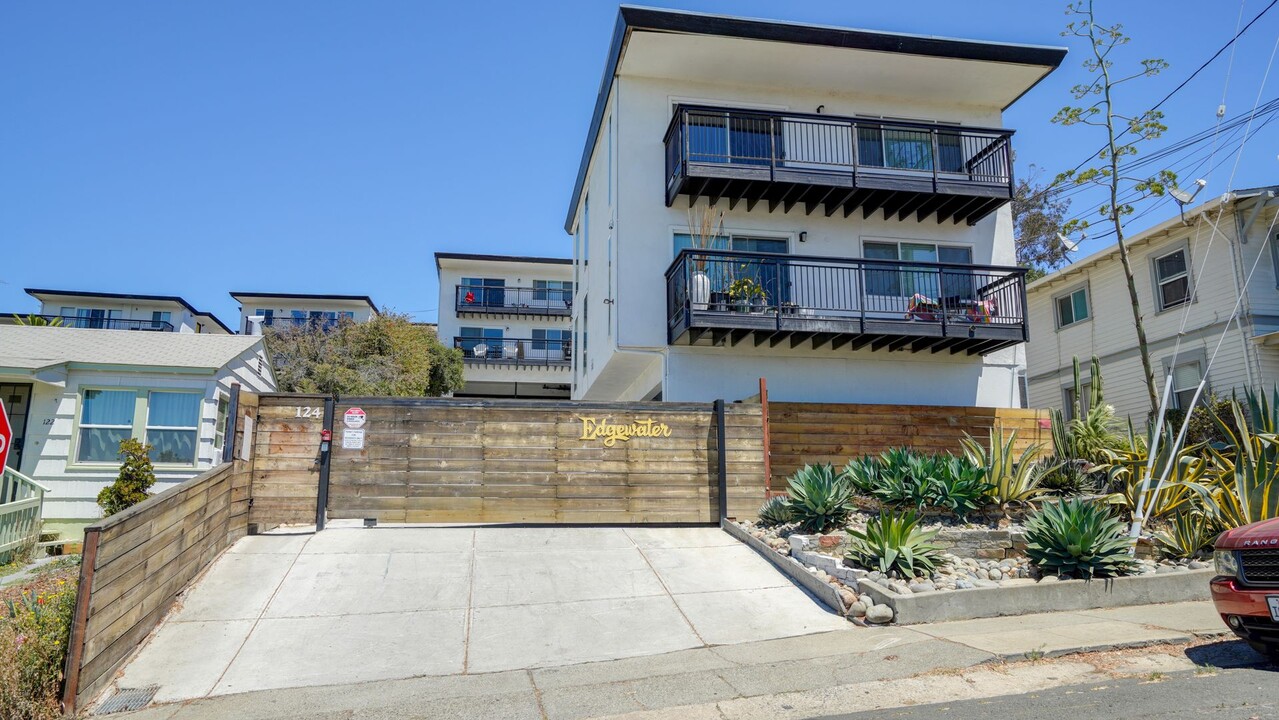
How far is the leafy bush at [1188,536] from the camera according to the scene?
9.52 metres

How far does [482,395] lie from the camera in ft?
128

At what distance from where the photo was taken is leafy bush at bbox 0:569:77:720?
5.58 metres

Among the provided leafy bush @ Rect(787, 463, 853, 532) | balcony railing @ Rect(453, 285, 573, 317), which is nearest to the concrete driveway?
leafy bush @ Rect(787, 463, 853, 532)

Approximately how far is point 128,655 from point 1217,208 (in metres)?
21.2

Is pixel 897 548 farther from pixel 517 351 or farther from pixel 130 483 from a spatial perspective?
pixel 517 351

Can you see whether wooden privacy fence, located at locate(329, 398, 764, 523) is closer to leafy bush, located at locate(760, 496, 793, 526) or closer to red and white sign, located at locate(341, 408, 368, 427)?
red and white sign, located at locate(341, 408, 368, 427)

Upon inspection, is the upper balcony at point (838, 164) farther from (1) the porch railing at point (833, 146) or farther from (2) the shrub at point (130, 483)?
(2) the shrub at point (130, 483)

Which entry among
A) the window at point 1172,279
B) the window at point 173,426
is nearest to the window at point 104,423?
the window at point 173,426

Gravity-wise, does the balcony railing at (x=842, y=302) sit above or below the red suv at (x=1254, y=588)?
above

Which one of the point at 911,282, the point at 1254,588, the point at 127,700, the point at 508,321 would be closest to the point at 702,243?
the point at 911,282

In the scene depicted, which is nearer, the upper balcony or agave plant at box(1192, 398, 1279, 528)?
agave plant at box(1192, 398, 1279, 528)

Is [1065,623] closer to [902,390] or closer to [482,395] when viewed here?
[902,390]

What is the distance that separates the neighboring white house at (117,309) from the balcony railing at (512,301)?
620 inches

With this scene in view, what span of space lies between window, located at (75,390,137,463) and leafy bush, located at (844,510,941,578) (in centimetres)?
1445
